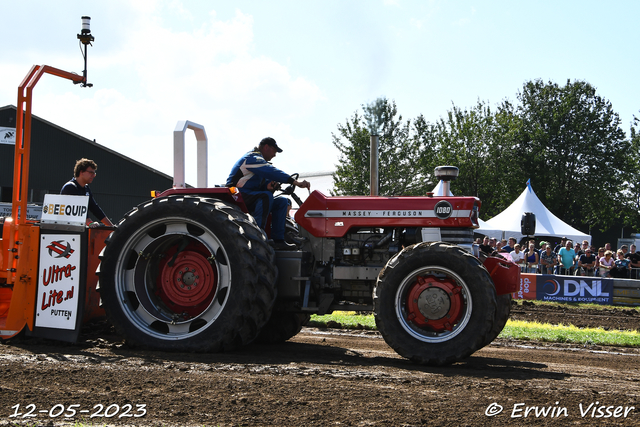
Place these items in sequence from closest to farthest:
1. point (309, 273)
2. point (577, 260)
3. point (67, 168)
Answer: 1. point (309, 273)
2. point (577, 260)
3. point (67, 168)

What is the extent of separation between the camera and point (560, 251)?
1889cm

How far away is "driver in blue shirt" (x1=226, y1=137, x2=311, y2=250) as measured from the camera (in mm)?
6156

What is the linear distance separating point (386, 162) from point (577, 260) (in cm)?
1383

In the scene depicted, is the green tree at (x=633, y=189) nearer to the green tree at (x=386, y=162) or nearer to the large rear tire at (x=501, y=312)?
the green tree at (x=386, y=162)

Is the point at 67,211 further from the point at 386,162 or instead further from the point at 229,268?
the point at 386,162

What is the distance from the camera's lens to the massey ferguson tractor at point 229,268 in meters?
5.46

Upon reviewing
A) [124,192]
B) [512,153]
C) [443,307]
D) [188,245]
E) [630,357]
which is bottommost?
[630,357]

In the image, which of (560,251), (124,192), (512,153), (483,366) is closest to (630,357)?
(483,366)

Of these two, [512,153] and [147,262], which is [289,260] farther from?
[512,153]

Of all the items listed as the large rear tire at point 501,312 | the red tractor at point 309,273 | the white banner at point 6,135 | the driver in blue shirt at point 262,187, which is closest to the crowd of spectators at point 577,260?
the red tractor at point 309,273

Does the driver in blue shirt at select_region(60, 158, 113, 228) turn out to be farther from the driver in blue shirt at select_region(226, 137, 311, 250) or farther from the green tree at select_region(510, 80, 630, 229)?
the green tree at select_region(510, 80, 630, 229)

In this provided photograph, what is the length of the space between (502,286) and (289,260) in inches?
75.3

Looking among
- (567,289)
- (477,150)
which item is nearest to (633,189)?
(477,150)

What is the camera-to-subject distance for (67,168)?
28.5m
